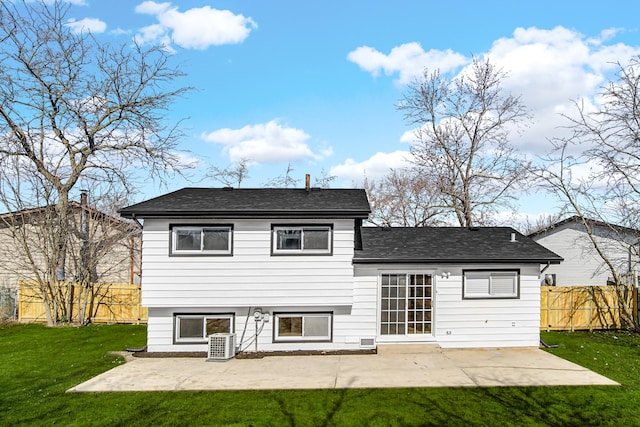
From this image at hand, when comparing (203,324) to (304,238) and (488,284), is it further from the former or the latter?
(488,284)

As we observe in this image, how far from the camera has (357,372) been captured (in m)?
9.35

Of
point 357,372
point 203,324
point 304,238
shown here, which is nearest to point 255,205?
point 304,238

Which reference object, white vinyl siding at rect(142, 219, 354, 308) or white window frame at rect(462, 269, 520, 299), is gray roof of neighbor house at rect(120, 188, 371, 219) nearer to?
white vinyl siding at rect(142, 219, 354, 308)

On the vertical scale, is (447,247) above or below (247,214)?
below

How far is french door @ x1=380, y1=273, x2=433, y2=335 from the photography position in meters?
11.9

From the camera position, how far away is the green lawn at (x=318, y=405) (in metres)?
6.69

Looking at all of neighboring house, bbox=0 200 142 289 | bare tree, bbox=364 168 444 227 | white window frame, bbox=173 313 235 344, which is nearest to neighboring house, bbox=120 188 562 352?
white window frame, bbox=173 313 235 344

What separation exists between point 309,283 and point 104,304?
991 centimetres

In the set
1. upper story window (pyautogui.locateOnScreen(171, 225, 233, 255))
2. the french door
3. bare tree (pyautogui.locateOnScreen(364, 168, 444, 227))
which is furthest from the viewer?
bare tree (pyautogui.locateOnScreen(364, 168, 444, 227))

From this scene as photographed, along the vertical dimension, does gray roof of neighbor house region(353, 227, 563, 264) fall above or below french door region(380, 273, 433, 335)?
above

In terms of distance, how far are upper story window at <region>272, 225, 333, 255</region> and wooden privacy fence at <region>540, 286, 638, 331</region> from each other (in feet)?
27.8

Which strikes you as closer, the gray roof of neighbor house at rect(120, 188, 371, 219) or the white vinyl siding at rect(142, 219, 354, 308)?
the gray roof of neighbor house at rect(120, 188, 371, 219)

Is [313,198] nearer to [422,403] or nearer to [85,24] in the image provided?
[422,403]

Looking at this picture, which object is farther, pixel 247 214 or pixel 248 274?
pixel 248 274
